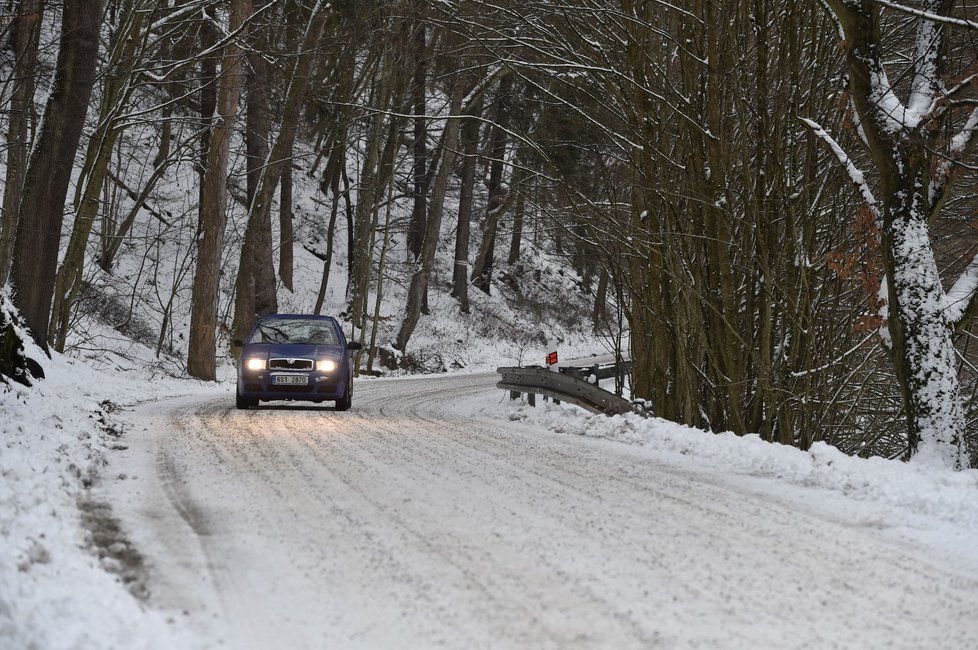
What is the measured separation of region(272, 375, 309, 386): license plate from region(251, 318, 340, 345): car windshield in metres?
0.89

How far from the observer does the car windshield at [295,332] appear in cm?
1692

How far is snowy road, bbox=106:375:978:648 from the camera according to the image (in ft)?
13.5

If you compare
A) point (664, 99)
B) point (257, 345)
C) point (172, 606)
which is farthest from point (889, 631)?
point (257, 345)

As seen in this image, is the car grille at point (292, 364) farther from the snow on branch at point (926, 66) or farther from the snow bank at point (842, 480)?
the snow on branch at point (926, 66)

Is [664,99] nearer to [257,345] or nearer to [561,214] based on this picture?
[561,214]

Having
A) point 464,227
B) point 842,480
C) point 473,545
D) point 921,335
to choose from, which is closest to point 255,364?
point 842,480

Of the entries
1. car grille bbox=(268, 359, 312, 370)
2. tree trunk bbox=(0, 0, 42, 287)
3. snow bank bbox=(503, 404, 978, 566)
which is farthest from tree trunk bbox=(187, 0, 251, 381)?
snow bank bbox=(503, 404, 978, 566)

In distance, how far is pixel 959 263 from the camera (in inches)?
569

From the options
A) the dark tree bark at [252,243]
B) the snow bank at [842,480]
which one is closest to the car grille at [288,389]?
the snow bank at [842,480]

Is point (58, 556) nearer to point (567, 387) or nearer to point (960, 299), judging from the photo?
point (960, 299)

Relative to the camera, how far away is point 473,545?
5609mm

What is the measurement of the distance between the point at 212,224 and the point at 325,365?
9309 mm

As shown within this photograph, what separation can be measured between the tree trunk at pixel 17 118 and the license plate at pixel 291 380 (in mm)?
7281

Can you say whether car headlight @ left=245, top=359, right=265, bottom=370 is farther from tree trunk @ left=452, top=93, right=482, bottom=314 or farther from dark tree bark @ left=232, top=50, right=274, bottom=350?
tree trunk @ left=452, top=93, right=482, bottom=314
